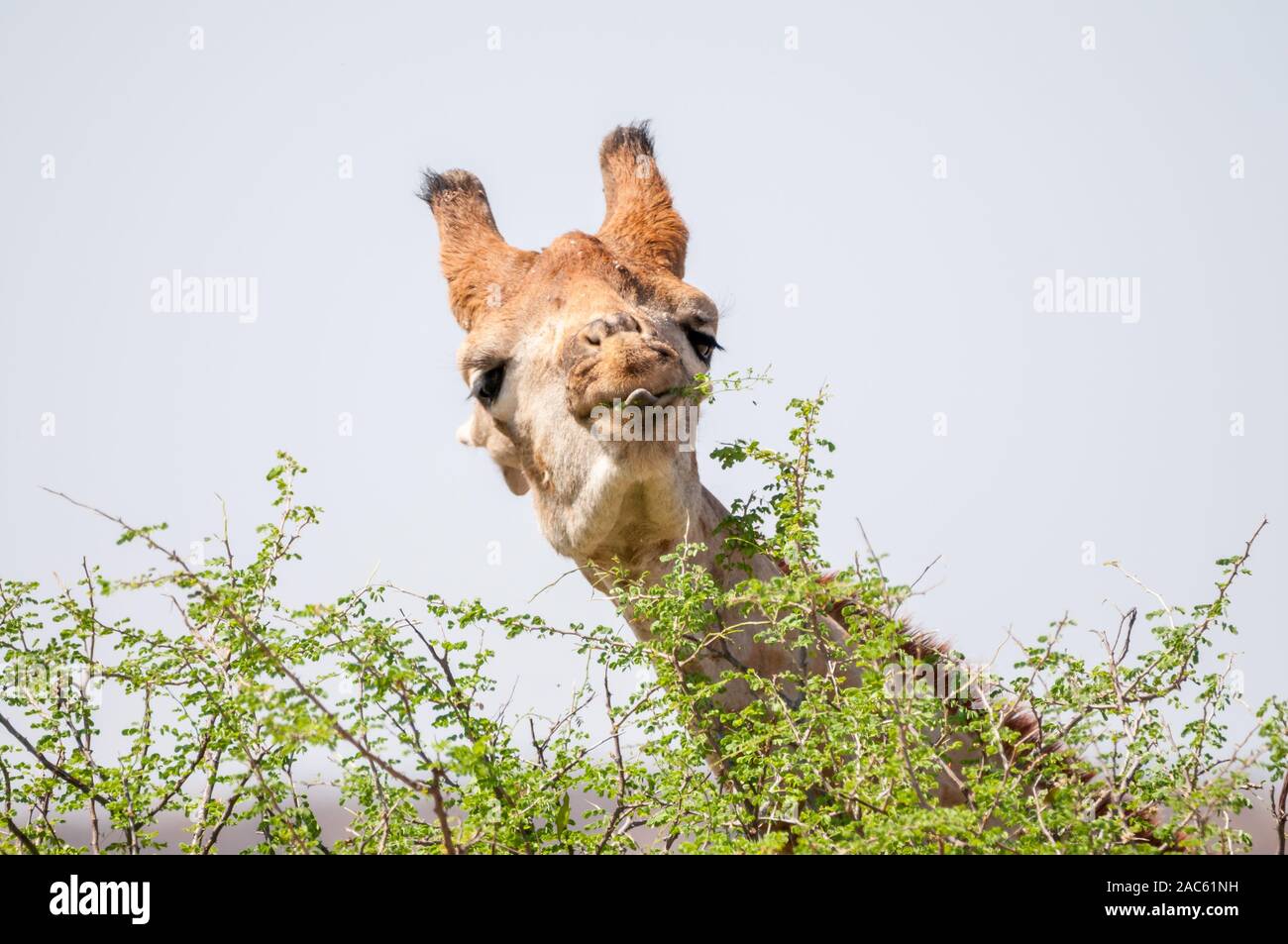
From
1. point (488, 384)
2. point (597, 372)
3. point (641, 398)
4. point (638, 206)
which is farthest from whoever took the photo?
point (638, 206)

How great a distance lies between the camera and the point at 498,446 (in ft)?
22.8

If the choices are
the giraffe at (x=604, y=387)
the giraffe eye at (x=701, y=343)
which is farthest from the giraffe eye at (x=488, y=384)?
the giraffe eye at (x=701, y=343)

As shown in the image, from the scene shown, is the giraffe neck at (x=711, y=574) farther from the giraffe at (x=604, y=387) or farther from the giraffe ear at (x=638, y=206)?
the giraffe ear at (x=638, y=206)

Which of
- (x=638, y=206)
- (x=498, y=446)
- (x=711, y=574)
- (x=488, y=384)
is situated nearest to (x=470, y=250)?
(x=638, y=206)

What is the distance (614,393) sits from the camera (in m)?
5.82

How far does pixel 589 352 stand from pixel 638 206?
189cm

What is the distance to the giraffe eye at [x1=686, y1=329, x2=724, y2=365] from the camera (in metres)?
6.89

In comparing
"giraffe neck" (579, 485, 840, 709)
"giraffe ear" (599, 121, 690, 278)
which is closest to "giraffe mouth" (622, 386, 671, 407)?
"giraffe neck" (579, 485, 840, 709)

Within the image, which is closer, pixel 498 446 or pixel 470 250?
pixel 498 446

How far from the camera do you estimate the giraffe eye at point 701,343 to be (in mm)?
6895

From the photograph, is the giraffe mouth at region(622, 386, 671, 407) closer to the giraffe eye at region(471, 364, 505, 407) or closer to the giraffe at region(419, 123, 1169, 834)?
the giraffe at region(419, 123, 1169, 834)

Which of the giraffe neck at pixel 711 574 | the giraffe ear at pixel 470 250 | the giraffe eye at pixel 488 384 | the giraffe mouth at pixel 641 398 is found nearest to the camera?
the giraffe mouth at pixel 641 398

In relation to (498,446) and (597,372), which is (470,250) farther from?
(597,372)

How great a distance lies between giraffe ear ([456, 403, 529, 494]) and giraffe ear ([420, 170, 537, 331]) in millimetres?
544
